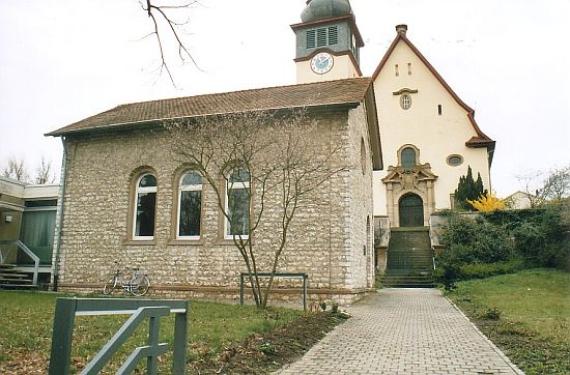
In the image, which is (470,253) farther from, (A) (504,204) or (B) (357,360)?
(B) (357,360)

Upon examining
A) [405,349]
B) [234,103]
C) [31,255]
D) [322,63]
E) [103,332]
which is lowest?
[405,349]

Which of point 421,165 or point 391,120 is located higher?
point 391,120

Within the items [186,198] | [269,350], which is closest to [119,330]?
[269,350]

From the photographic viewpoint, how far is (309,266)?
48.1 feet

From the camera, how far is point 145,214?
17.3 metres

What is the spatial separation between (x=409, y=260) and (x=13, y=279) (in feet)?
61.0

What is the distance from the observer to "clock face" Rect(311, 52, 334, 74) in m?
39.8

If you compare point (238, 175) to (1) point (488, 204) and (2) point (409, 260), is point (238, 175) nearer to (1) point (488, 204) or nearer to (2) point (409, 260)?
(2) point (409, 260)

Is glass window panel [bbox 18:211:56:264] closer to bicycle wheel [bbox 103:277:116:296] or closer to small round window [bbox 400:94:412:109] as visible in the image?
bicycle wheel [bbox 103:277:116:296]

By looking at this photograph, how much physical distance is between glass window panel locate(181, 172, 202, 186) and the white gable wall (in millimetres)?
21716

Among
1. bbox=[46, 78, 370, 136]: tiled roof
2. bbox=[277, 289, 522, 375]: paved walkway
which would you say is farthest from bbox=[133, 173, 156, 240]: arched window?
bbox=[277, 289, 522, 375]: paved walkway

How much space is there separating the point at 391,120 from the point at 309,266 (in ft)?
83.0

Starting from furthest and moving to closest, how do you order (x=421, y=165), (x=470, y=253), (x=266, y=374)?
(x=421, y=165) → (x=470, y=253) → (x=266, y=374)

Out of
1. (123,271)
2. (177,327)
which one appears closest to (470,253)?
(123,271)
